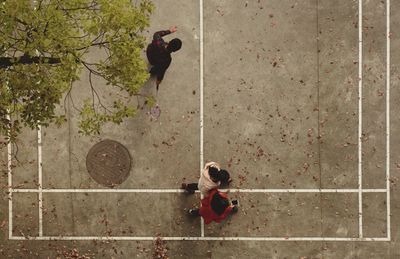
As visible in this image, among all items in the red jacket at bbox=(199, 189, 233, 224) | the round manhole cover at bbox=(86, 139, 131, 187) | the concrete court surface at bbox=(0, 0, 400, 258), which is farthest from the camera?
the round manhole cover at bbox=(86, 139, 131, 187)

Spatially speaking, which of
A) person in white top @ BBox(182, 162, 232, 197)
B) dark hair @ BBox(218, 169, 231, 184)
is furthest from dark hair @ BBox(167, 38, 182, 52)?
dark hair @ BBox(218, 169, 231, 184)

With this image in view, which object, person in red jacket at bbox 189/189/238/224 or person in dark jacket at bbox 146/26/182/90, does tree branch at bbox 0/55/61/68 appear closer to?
person in dark jacket at bbox 146/26/182/90

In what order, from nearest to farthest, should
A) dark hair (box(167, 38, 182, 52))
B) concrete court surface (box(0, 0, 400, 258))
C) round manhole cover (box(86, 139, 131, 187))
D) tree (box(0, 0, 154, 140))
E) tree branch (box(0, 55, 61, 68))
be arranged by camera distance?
tree (box(0, 0, 154, 140))
tree branch (box(0, 55, 61, 68))
dark hair (box(167, 38, 182, 52))
concrete court surface (box(0, 0, 400, 258))
round manhole cover (box(86, 139, 131, 187))

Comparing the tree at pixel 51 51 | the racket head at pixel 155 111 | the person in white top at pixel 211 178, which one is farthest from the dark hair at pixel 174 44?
the person in white top at pixel 211 178

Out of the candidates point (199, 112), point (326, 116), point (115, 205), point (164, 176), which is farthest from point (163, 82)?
point (326, 116)

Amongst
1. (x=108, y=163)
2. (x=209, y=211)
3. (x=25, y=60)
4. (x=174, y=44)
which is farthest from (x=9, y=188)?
(x=174, y=44)

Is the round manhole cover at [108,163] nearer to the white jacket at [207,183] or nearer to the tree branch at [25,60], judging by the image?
the white jacket at [207,183]
